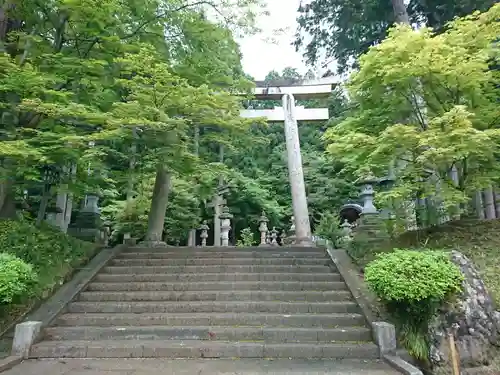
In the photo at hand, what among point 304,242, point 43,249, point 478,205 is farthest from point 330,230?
point 43,249

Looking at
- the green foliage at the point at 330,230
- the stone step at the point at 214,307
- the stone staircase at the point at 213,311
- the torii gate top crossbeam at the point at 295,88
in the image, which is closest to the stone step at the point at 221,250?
the stone staircase at the point at 213,311

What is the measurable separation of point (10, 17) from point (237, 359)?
8224mm

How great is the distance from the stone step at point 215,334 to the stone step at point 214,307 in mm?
611

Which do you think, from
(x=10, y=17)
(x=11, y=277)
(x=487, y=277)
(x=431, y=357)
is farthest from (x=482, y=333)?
(x=10, y=17)

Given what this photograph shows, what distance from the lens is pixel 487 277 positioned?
5.65 meters

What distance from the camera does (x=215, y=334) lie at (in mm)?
5410

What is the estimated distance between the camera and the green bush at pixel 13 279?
4.75 metres

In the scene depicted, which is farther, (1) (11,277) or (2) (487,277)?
(2) (487,277)

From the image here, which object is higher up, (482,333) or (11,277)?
(11,277)

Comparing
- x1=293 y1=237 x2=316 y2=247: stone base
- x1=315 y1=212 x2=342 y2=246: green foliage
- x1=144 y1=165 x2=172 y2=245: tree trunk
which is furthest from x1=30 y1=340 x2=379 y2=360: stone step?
x1=315 y1=212 x2=342 y2=246: green foliage

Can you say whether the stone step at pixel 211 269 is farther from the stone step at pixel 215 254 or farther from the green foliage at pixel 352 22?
the green foliage at pixel 352 22

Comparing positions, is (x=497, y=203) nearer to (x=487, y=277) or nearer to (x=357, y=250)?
(x=357, y=250)

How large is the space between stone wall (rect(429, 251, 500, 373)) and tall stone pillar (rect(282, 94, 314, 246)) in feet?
18.3

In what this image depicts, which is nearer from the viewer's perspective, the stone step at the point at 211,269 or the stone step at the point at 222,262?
the stone step at the point at 211,269
